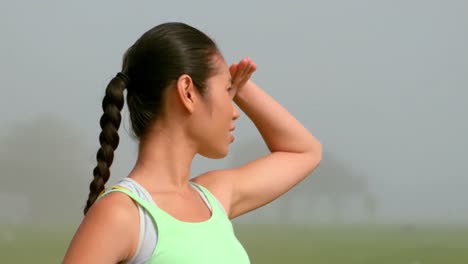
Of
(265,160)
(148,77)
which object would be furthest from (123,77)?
(265,160)

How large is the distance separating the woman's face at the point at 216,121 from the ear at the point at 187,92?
2 cm

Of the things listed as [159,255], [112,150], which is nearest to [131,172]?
[112,150]

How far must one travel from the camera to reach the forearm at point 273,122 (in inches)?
70.6

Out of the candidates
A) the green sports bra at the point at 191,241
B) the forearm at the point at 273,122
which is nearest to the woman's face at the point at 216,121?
the green sports bra at the point at 191,241

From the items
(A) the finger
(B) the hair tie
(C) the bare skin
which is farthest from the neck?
(A) the finger

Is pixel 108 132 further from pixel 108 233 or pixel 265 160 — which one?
pixel 265 160

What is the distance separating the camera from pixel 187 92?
1.49 meters

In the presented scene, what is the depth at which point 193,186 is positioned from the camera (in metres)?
1.60

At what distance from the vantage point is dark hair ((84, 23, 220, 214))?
1.49 metres

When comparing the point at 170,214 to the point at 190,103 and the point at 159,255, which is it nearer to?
the point at 159,255

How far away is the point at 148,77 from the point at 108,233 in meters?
0.30

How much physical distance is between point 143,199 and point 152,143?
4.3 inches

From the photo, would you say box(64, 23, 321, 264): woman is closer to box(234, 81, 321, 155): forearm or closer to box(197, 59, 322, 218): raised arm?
box(197, 59, 322, 218): raised arm

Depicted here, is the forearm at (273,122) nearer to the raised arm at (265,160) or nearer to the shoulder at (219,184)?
the raised arm at (265,160)
